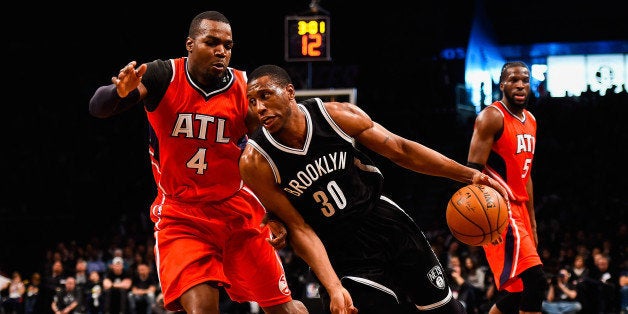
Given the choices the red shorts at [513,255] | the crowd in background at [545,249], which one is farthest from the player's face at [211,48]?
the crowd in background at [545,249]

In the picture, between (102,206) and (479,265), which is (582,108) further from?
(102,206)

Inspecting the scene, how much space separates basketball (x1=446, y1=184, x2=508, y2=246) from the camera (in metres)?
4.16

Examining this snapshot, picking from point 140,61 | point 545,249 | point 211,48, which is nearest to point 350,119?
point 211,48

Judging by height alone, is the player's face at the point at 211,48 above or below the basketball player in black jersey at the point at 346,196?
above

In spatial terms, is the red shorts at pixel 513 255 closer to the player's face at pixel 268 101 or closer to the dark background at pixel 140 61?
the player's face at pixel 268 101

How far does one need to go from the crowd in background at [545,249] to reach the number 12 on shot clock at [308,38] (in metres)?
2.74

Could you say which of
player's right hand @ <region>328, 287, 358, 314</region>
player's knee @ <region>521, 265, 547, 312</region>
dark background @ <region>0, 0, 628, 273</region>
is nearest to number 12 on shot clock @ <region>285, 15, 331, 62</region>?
dark background @ <region>0, 0, 628, 273</region>

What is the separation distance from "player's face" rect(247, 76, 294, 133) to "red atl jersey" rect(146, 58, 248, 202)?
0.56 meters

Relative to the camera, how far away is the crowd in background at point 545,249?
962 centimetres

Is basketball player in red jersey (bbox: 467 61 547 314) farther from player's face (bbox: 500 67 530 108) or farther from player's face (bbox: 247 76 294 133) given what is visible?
player's face (bbox: 247 76 294 133)

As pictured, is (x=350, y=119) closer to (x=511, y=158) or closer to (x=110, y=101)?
(x=110, y=101)

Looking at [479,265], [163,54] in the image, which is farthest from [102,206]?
[479,265]

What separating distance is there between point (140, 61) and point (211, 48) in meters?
14.3

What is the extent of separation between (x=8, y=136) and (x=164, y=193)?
1393 centimetres
